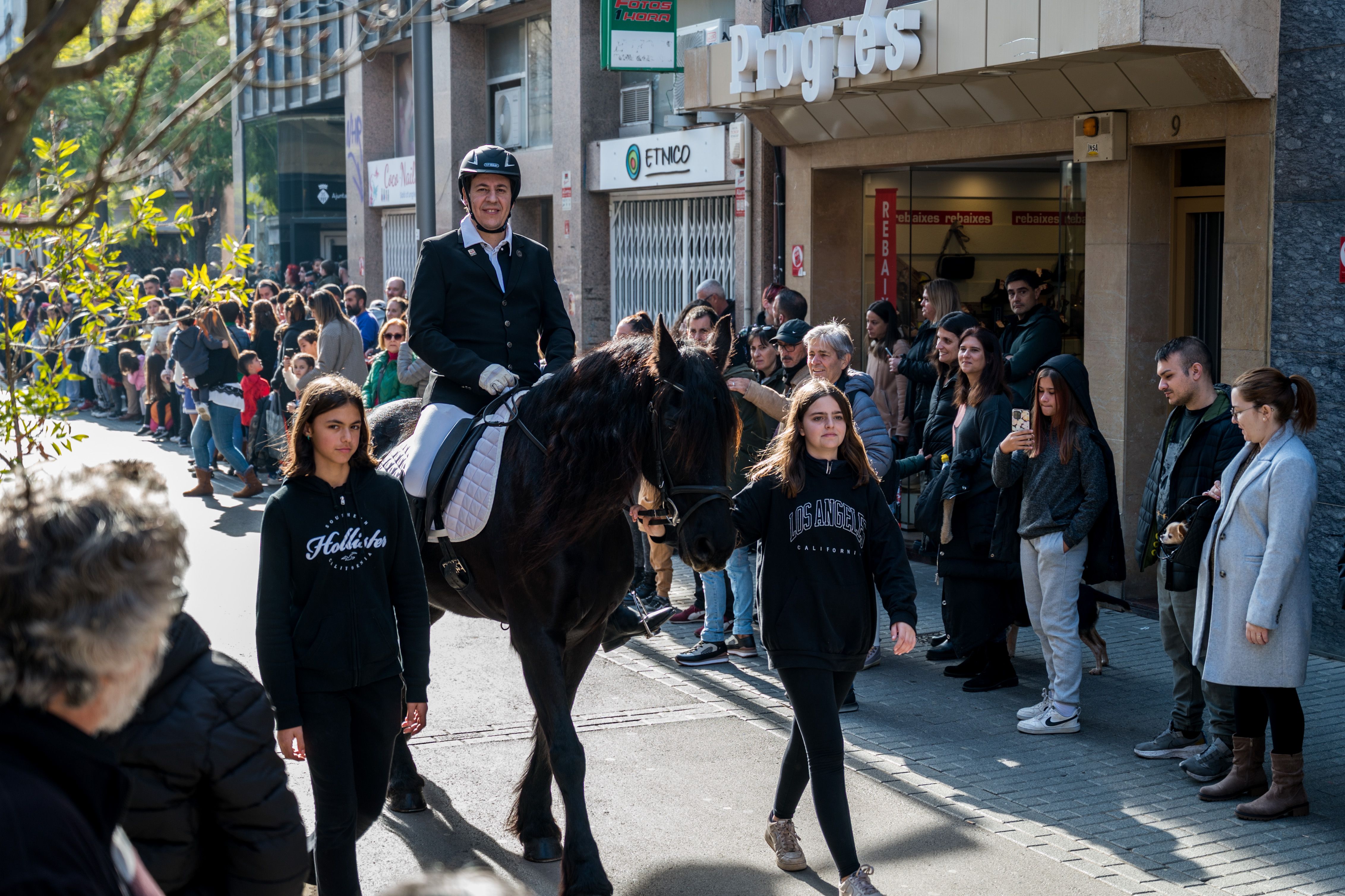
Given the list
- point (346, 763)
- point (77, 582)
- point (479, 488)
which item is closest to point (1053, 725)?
point (479, 488)

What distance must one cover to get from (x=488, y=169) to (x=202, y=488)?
431 inches

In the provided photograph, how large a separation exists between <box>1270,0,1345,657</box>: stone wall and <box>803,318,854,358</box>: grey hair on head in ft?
9.55

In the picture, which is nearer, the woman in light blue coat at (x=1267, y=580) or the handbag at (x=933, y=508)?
the woman in light blue coat at (x=1267, y=580)

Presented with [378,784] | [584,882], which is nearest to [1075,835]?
[584,882]

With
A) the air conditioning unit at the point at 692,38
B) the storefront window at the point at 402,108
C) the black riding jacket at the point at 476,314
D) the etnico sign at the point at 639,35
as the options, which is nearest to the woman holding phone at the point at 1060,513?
the black riding jacket at the point at 476,314

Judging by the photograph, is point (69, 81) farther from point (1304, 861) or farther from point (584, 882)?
point (1304, 861)

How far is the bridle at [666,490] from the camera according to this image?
5.05m

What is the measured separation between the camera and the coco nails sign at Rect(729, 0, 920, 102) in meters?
10.2

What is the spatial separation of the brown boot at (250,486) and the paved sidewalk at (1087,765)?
7.84m

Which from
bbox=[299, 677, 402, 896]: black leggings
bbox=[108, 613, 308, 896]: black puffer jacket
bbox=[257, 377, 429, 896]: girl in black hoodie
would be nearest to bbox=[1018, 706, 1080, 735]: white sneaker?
bbox=[257, 377, 429, 896]: girl in black hoodie

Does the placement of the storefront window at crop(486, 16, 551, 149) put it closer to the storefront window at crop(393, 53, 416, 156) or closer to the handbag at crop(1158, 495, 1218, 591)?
the storefront window at crop(393, 53, 416, 156)

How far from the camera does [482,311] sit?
632 cm

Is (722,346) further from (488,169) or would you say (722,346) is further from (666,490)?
(488,169)

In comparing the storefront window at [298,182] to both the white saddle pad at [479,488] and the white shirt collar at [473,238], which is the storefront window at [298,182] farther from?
the white saddle pad at [479,488]
